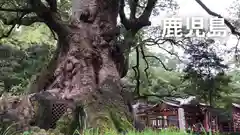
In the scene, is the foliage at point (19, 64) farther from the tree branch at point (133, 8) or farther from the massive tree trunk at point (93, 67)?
the massive tree trunk at point (93, 67)

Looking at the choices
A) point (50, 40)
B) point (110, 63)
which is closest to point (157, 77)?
point (50, 40)

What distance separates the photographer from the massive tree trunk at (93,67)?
520 centimetres

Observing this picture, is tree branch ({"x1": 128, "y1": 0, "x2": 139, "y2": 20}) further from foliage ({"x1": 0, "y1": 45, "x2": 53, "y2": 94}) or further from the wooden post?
foliage ({"x1": 0, "y1": 45, "x2": 53, "y2": 94})

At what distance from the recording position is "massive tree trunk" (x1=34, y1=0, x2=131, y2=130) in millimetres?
5195

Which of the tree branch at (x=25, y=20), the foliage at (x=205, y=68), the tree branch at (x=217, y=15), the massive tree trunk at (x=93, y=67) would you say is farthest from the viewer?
the foliage at (x=205, y=68)

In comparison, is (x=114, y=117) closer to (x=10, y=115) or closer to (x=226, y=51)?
(x=10, y=115)

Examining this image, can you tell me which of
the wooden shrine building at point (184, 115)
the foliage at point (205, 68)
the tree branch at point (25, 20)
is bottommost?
the wooden shrine building at point (184, 115)

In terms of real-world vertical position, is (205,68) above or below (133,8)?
below

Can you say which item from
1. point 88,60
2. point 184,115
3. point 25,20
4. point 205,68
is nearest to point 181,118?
point 184,115

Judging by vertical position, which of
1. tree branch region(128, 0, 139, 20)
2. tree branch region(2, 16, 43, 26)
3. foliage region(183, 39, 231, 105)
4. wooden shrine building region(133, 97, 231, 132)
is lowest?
wooden shrine building region(133, 97, 231, 132)

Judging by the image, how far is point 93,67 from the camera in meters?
5.96

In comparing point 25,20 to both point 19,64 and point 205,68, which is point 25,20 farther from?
point 19,64

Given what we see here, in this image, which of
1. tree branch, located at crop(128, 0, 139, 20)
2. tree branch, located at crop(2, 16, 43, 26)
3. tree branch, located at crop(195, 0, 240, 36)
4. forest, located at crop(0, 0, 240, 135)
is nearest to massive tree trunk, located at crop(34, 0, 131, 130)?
forest, located at crop(0, 0, 240, 135)

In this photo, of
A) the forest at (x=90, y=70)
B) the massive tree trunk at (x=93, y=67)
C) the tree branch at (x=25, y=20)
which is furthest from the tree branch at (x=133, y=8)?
the tree branch at (x=25, y=20)
